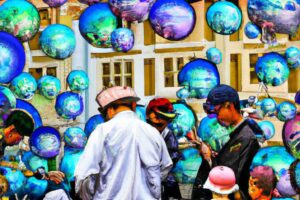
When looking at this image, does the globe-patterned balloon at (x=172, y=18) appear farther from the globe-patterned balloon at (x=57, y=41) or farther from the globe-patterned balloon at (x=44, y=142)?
the globe-patterned balloon at (x=44, y=142)

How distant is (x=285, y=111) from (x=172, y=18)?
3.63 feet

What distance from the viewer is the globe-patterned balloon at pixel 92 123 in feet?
21.1

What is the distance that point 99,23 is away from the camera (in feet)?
20.5

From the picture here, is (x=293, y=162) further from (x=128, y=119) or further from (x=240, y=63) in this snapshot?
(x=128, y=119)

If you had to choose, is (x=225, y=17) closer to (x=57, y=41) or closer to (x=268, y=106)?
(x=268, y=106)

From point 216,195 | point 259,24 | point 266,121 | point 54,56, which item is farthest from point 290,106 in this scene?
point 54,56

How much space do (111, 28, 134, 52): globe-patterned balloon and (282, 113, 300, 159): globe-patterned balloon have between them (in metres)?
1.35

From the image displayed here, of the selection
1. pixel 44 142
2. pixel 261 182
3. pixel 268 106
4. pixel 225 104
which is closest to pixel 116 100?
pixel 225 104

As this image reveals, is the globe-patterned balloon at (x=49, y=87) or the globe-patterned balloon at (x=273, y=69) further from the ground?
the globe-patterned balloon at (x=273, y=69)

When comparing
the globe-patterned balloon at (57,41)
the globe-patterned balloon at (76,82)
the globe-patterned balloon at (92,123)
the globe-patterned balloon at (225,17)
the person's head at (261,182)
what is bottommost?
the person's head at (261,182)

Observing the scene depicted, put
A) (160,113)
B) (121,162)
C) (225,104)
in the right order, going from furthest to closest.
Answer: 1. (160,113)
2. (225,104)
3. (121,162)

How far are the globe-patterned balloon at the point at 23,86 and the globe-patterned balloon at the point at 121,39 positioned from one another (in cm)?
71

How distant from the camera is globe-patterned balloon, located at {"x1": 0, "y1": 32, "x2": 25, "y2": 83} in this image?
612 cm

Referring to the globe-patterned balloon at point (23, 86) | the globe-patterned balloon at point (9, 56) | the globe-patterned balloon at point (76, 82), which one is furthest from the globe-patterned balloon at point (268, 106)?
the globe-patterned balloon at point (9, 56)
